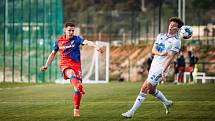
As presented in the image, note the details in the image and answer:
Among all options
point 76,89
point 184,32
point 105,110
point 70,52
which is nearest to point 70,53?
point 70,52

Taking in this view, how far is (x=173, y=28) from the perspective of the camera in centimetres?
1741

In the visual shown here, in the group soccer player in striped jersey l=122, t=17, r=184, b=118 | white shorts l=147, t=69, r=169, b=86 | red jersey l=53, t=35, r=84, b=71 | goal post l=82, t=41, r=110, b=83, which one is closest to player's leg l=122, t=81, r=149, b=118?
soccer player in striped jersey l=122, t=17, r=184, b=118

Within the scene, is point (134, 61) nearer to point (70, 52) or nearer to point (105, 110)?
point (105, 110)

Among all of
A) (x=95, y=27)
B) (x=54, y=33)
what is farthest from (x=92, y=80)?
(x=95, y=27)

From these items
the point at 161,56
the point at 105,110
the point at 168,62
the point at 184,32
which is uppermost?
the point at 184,32

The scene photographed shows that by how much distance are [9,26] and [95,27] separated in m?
40.7

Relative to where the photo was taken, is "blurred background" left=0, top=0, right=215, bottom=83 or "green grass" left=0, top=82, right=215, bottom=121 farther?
"blurred background" left=0, top=0, right=215, bottom=83

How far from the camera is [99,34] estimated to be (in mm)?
75562

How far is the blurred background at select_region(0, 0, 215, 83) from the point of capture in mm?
44188

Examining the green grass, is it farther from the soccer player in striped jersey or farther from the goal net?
the goal net

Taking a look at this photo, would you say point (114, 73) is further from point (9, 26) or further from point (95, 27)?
point (9, 26)

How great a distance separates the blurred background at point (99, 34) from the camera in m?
44.2

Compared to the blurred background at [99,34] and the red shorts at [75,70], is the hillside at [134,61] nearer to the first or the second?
the blurred background at [99,34]

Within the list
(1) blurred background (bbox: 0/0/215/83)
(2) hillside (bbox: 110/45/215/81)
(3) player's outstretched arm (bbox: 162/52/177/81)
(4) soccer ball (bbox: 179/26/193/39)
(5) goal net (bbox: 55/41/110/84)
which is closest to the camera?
(3) player's outstretched arm (bbox: 162/52/177/81)
